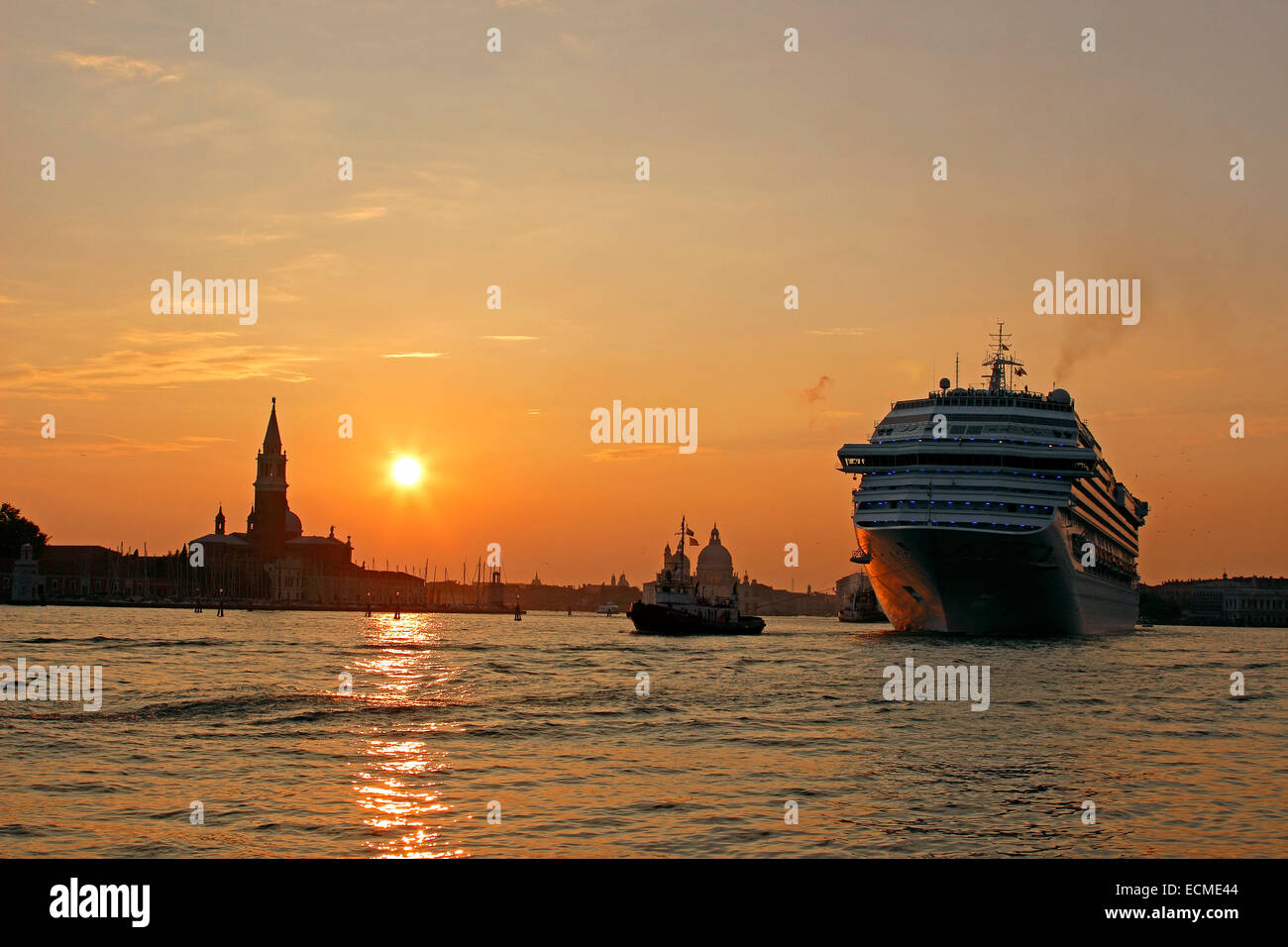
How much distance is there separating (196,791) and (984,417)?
226ft

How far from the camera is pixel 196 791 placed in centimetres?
2450

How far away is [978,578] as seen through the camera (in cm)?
7475

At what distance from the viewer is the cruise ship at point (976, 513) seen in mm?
74562

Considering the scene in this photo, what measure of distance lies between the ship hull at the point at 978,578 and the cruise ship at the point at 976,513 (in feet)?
0.28

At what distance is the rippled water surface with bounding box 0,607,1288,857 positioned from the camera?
20.6m

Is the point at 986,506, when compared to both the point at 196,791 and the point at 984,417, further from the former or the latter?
the point at 196,791

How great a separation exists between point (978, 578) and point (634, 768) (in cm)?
5057
